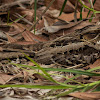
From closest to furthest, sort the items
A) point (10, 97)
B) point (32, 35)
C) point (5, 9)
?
point (10, 97) < point (32, 35) < point (5, 9)

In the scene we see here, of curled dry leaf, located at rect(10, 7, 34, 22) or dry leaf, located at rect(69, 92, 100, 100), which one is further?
curled dry leaf, located at rect(10, 7, 34, 22)

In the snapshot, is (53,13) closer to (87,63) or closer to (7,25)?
(7,25)

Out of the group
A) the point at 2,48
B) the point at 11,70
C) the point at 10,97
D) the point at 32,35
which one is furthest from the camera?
the point at 32,35

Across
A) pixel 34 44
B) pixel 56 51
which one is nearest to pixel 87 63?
pixel 56 51

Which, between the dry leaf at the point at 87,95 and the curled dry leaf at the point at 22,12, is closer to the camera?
the dry leaf at the point at 87,95

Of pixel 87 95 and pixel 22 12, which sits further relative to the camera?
pixel 22 12

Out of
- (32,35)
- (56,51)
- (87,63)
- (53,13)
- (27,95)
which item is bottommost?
(27,95)

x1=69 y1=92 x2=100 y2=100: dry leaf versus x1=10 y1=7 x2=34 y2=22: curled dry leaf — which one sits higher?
x1=10 y1=7 x2=34 y2=22: curled dry leaf

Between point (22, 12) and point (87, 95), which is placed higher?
point (22, 12)

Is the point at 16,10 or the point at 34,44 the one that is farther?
the point at 16,10

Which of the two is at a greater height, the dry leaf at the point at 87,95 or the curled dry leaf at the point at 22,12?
the curled dry leaf at the point at 22,12

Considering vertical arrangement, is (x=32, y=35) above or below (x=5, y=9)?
below
